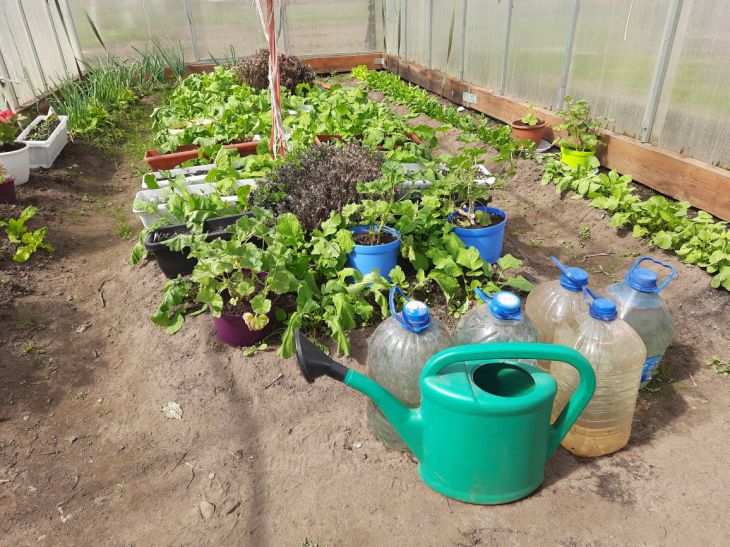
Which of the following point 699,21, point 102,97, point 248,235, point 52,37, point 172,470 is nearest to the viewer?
point 172,470

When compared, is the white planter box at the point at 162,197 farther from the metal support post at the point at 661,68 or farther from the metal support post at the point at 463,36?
the metal support post at the point at 463,36

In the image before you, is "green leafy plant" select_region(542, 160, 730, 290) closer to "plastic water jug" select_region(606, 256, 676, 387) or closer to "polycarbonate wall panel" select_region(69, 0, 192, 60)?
"plastic water jug" select_region(606, 256, 676, 387)

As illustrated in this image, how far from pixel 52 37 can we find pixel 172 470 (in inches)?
294

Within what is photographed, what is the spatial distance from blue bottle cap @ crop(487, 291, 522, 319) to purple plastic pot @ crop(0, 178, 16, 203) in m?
3.97

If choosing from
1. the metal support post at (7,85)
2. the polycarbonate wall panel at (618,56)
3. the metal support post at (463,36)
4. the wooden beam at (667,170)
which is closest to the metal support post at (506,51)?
the wooden beam at (667,170)

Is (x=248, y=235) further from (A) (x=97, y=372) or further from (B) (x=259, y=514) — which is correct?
(B) (x=259, y=514)

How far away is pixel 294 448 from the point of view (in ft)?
6.39

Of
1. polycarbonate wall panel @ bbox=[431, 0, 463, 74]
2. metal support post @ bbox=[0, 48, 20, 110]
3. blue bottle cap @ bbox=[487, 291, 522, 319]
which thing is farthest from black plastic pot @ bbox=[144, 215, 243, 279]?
polycarbonate wall panel @ bbox=[431, 0, 463, 74]

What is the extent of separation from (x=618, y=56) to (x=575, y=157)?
87cm

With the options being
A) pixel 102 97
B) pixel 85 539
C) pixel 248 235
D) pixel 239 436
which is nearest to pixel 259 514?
pixel 239 436

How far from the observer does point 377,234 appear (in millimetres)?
2660

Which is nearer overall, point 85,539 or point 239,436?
point 85,539

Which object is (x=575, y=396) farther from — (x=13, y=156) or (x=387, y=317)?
(x=13, y=156)

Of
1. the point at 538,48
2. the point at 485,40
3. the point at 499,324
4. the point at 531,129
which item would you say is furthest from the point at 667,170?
the point at 485,40
